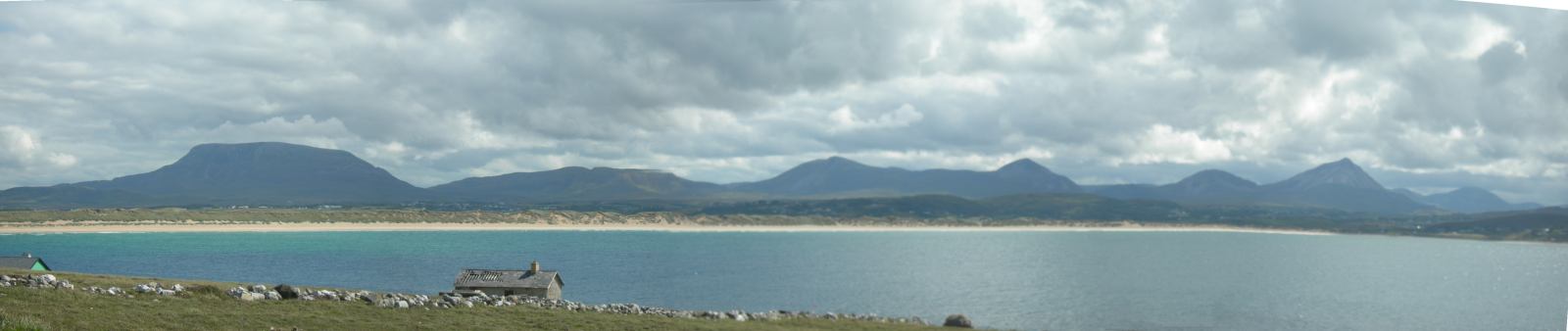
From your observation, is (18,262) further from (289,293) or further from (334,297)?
(334,297)

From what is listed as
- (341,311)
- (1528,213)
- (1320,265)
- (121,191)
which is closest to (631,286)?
(341,311)

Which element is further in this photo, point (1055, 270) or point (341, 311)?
point (1055, 270)

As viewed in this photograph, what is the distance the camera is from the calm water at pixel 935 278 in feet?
134

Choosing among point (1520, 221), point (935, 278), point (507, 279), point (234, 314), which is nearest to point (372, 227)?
point (935, 278)

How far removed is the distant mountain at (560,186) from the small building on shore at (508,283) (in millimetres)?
100388

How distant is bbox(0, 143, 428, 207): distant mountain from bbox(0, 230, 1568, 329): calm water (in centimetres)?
2596

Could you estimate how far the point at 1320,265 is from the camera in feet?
268

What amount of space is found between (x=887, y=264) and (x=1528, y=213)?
13362 centimetres

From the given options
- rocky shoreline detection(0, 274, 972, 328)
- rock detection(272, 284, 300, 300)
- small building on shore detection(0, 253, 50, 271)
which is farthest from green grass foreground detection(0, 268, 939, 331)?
small building on shore detection(0, 253, 50, 271)

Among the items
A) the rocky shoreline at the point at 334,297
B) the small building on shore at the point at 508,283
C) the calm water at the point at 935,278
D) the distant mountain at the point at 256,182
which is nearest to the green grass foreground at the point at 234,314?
the rocky shoreline at the point at 334,297

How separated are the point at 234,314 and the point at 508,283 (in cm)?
1071

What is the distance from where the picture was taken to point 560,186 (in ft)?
517

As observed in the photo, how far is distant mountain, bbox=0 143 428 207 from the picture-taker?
106 metres

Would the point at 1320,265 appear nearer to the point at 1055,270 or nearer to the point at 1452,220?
the point at 1055,270
